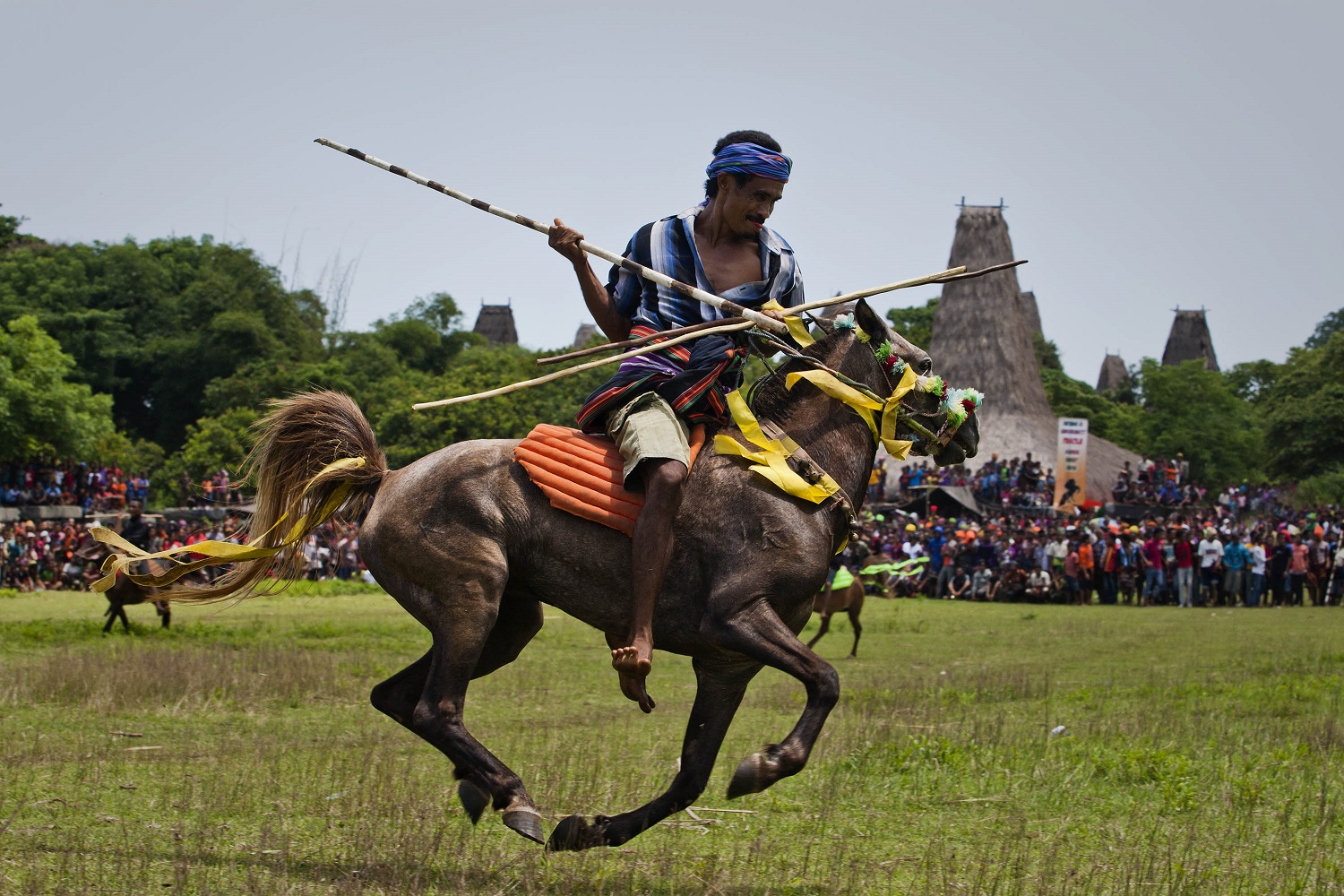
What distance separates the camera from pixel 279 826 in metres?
6.59

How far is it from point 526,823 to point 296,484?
2.28 meters

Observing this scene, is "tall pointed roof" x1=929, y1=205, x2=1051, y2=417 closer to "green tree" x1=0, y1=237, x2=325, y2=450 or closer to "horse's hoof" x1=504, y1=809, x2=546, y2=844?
"green tree" x1=0, y1=237, x2=325, y2=450

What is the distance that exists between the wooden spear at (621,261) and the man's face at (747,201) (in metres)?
0.37

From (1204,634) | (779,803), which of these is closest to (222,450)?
(1204,634)

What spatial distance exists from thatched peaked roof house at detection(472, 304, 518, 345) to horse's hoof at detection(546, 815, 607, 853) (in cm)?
13241

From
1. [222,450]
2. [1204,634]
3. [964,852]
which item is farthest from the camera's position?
[222,450]

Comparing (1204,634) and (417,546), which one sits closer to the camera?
(417,546)

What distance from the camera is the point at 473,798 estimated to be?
578cm

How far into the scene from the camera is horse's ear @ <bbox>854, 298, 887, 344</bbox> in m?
6.39

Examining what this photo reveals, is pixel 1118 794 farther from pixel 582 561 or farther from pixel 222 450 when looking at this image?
pixel 222 450

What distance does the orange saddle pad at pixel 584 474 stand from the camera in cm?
598

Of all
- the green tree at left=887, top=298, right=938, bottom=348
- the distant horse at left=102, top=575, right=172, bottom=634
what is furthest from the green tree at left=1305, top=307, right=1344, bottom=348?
the distant horse at left=102, top=575, right=172, bottom=634

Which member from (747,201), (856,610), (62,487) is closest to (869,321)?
(747,201)

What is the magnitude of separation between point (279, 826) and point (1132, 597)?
28558 mm
